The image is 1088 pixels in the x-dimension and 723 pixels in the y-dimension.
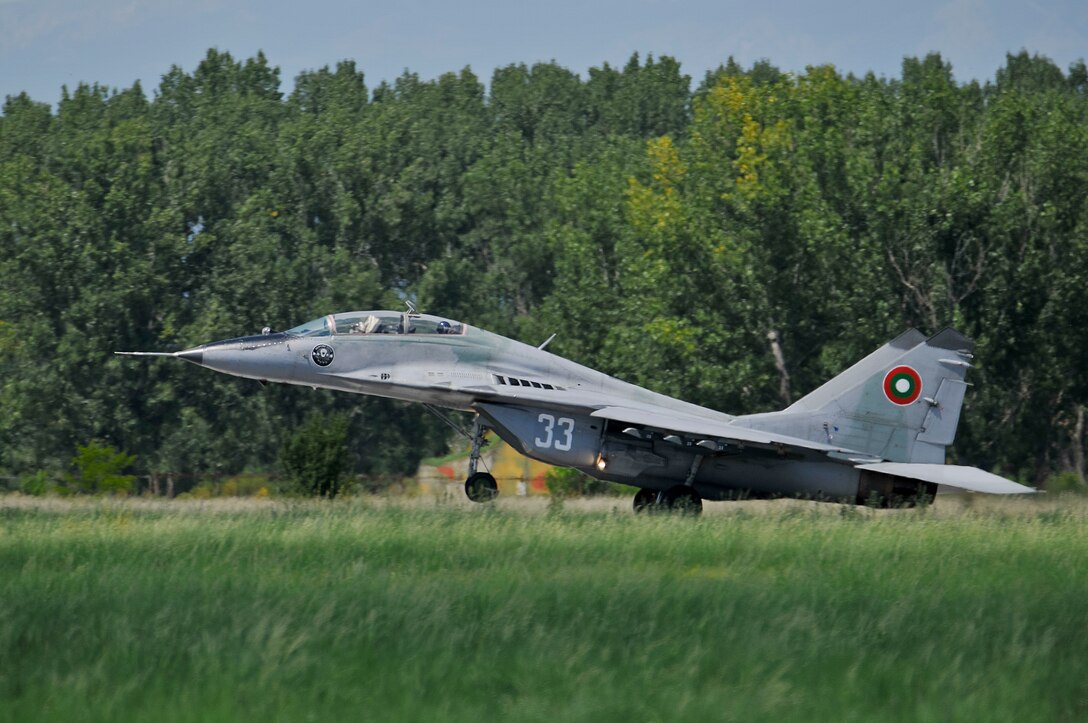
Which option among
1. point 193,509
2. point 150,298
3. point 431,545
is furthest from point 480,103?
point 431,545

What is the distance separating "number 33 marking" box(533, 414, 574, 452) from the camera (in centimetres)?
1947

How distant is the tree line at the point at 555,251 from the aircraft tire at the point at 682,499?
42.2ft

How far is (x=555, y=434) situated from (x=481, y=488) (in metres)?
1.35

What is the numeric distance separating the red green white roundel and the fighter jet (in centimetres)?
2

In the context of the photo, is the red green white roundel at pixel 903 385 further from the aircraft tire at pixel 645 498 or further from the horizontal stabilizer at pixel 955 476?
the aircraft tire at pixel 645 498

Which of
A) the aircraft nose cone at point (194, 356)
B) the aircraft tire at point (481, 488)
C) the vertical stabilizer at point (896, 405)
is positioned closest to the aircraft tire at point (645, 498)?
the vertical stabilizer at point (896, 405)

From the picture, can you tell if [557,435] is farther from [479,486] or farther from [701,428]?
[701,428]

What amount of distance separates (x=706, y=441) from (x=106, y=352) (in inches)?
1190

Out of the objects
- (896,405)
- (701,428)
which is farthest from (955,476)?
(701,428)

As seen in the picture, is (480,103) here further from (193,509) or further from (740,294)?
(193,509)

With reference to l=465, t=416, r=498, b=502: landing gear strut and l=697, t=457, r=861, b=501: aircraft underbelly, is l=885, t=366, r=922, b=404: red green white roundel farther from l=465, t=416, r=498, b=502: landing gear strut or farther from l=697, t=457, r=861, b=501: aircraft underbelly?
l=465, t=416, r=498, b=502: landing gear strut

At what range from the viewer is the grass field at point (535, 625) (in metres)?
8.30

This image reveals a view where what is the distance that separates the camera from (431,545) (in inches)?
561

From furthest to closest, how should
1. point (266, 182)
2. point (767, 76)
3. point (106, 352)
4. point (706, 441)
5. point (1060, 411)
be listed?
point (767, 76)
point (266, 182)
point (106, 352)
point (1060, 411)
point (706, 441)
